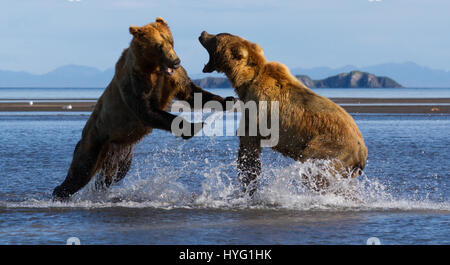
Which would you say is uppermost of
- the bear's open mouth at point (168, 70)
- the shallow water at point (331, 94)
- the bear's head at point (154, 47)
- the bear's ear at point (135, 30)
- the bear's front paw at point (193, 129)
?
the shallow water at point (331, 94)

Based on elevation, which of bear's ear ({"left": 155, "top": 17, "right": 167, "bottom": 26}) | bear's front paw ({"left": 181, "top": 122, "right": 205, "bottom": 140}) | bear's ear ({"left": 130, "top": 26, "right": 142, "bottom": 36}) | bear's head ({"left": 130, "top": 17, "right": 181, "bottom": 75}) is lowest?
bear's front paw ({"left": 181, "top": 122, "right": 205, "bottom": 140})

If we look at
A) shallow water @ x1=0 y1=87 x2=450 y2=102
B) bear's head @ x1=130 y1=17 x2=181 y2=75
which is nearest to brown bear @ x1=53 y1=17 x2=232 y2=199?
bear's head @ x1=130 y1=17 x2=181 y2=75

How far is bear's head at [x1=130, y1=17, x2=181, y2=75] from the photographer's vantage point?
635cm

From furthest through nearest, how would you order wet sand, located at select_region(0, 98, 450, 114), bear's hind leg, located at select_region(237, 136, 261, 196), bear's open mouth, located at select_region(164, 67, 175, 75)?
wet sand, located at select_region(0, 98, 450, 114), bear's hind leg, located at select_region(237, 136, 261, 196), bear's open mouth, located at select_region(164, 67, 175, 75)

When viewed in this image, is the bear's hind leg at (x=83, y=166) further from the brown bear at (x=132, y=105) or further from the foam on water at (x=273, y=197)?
the foam on water at (x=273, y=197)

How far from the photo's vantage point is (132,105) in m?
6.53

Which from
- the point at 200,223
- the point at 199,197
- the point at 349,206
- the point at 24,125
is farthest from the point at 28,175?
the point at 24,125

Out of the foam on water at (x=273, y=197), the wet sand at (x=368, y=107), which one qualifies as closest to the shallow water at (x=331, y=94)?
the wet sand at (x=368, y=107)

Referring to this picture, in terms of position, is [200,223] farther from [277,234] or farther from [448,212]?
[448,212]

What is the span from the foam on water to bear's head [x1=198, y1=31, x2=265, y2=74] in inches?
48.4

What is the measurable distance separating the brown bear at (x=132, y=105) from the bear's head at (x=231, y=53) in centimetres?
42

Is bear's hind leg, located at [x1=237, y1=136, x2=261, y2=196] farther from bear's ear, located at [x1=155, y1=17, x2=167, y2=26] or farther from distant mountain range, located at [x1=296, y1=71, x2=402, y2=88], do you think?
distant mountain range, located at [x1=296, y1=71, x2=402, y2=88]

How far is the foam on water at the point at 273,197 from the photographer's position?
6.68 metres
